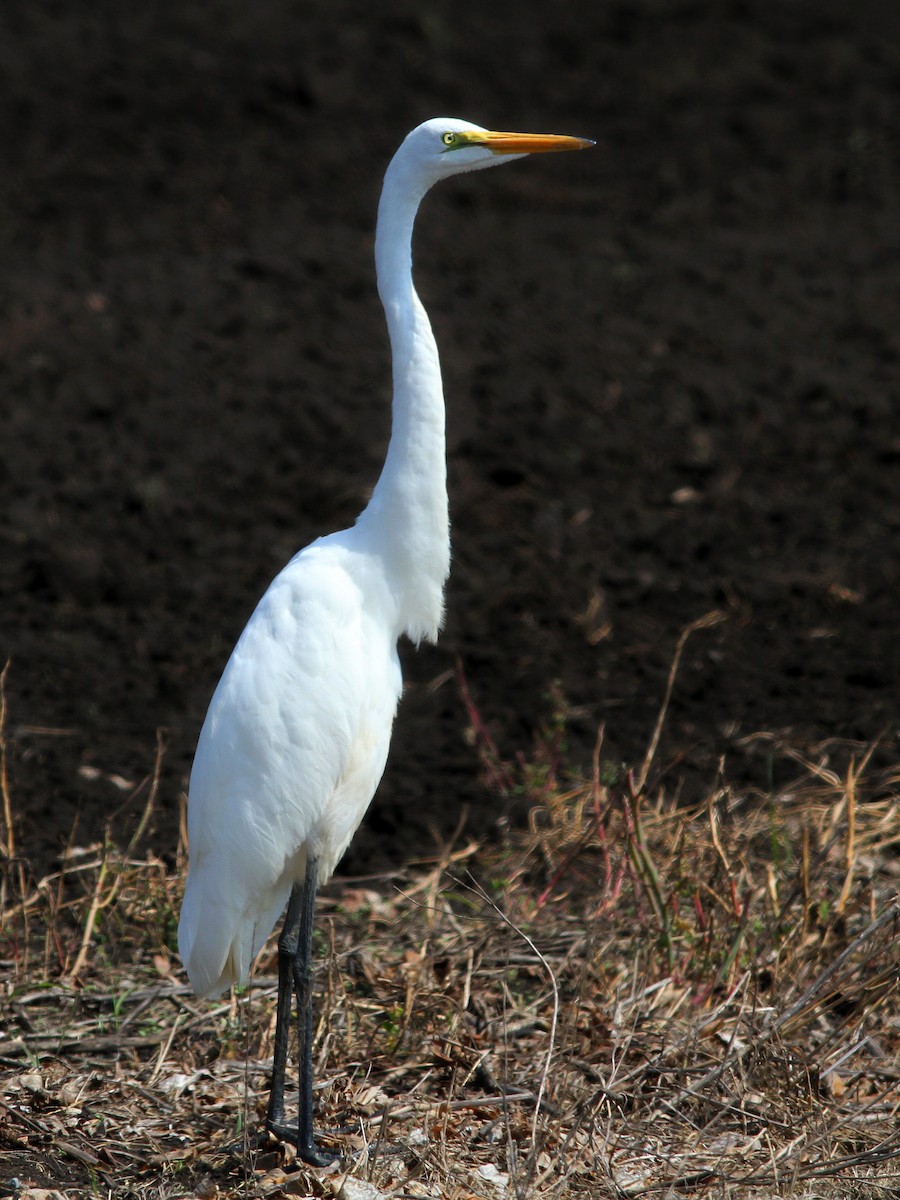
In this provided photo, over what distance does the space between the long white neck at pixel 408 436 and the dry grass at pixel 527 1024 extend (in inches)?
28.6

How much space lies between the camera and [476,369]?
23.9ft

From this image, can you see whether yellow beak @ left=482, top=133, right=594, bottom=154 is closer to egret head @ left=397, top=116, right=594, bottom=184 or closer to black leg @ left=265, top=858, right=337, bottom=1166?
egret head @ left=397, top=116, right=594, bottom=184

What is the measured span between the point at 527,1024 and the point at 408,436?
1.46 metres

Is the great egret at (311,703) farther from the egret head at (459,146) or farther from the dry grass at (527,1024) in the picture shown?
the dry grass at (527,1024)

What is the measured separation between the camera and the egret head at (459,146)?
A: 10.2 feet

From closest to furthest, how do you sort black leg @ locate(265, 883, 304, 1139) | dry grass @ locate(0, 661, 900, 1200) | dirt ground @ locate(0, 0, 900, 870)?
dry grass @ locate(0, 661, 900, 1200) < black leg @ locate(265, 883, 304, 1139) < dirt ground @ locate(0, 0, 900, 870)

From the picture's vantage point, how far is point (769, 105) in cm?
1094

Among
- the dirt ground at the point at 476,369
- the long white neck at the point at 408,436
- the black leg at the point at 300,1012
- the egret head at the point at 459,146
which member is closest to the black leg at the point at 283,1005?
the black leg at the point at 300,1012

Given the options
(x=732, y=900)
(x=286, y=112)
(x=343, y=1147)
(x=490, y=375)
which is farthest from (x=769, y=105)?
(x=343, y=1147)

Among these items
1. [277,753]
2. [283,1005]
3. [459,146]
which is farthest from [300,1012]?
[459,146]

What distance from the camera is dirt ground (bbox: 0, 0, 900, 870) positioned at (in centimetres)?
509

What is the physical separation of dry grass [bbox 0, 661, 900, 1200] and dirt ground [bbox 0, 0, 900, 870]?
0.39 metres

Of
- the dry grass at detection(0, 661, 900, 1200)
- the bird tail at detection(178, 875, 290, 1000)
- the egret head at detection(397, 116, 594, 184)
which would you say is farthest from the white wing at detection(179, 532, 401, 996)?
the egret head at detection(397, 116, 594, 184)

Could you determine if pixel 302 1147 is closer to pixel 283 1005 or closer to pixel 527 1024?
pixel 283 1005
